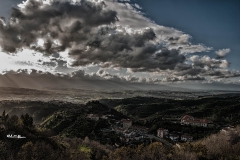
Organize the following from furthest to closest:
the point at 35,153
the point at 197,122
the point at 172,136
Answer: the point at 197,122
the point at 172,136
the point at 35,153

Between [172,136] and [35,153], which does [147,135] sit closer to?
[172,136]

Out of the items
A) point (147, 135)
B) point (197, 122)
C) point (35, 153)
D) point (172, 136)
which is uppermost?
point (35, 153)

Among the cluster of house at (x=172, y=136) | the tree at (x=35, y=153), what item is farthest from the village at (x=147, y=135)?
the tree at (x=35, y=153)

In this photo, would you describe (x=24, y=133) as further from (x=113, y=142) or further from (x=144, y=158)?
(x=113, y=142)

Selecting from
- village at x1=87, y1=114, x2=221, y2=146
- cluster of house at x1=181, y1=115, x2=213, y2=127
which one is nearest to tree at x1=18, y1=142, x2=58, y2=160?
village at x1=87, y1=114, x2=221, y2=146

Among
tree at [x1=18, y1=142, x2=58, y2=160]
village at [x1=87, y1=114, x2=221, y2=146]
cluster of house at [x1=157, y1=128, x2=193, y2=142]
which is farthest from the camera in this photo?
cluster of house at [x1=157, y1=128, x2=193, y2=142]

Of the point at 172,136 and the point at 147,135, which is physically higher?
the point at 172,136

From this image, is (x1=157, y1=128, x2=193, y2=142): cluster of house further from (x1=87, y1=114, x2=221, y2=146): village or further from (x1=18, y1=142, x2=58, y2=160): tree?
(x1=18, y1=142, x2=58, y2=160): tree

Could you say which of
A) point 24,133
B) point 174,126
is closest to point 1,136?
point 24,133

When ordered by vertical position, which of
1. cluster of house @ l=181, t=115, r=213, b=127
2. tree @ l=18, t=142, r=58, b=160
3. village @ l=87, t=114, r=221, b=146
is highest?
tree @ l=18, t=142, r=58, b=160

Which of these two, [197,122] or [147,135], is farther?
[197,122]

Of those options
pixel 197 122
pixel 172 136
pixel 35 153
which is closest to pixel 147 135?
pixel 172 136
